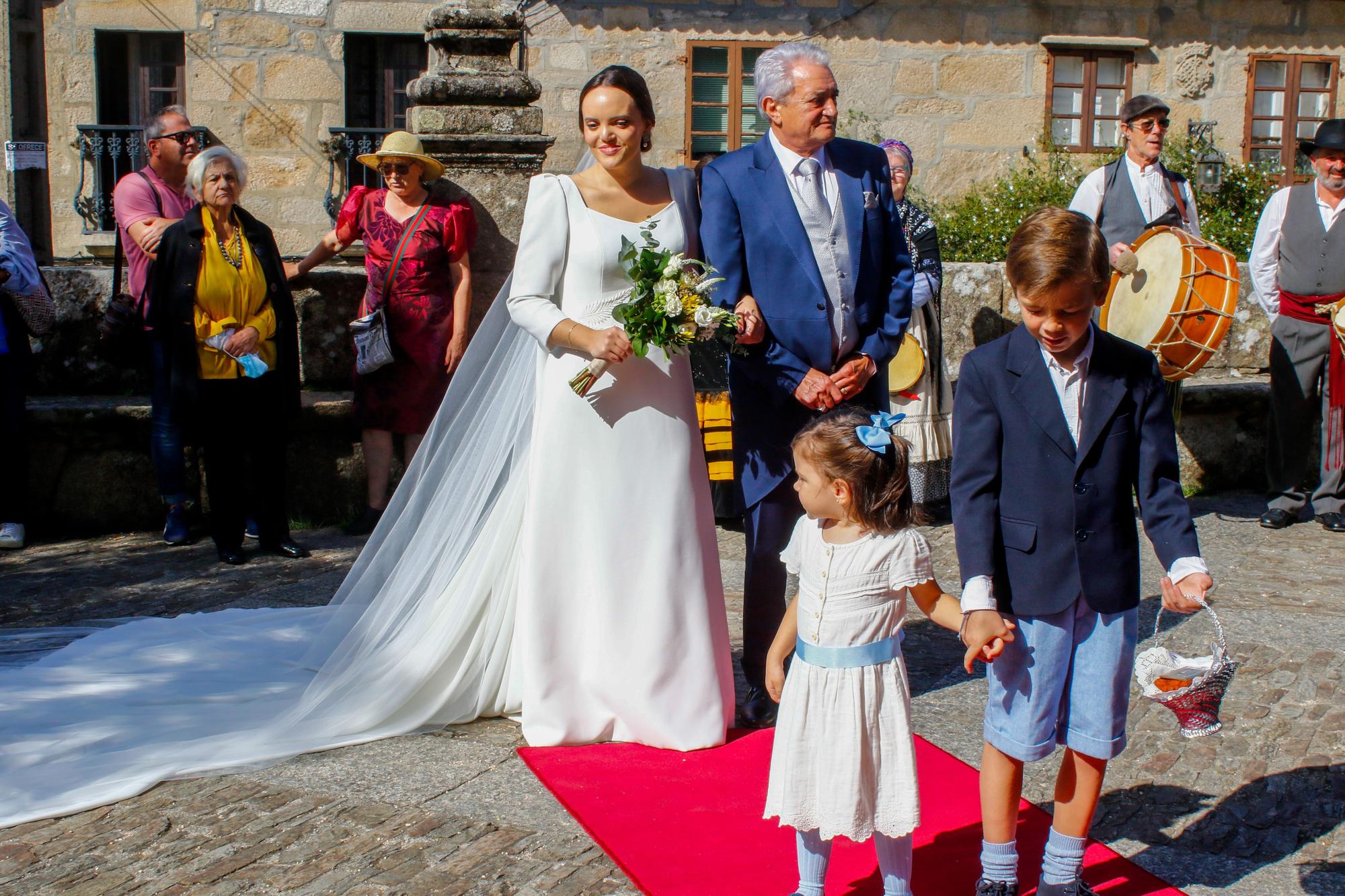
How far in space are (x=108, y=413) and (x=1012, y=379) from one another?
17.8ft

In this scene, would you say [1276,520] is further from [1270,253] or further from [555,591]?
[555,591]

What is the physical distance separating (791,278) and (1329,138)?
4379mm

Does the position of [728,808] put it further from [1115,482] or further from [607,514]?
[1115,482]

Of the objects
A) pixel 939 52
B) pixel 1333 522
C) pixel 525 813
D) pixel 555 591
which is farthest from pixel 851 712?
pixel 939 52

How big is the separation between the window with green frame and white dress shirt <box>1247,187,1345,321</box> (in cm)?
776

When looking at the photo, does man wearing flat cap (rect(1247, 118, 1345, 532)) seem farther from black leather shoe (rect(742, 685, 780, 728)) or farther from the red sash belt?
black leather shoe (rect(742, 685, 780, 728))

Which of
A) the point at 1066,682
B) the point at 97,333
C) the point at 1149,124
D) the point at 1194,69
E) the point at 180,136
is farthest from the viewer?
the point at 1194,69

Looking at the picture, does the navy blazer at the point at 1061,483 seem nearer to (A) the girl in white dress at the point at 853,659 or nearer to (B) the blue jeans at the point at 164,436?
(A) the girl in white dress at the point at 853,659

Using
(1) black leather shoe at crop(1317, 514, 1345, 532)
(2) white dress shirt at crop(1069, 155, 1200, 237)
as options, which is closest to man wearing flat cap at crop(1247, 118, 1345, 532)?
(1) black leather shoe at crop(1317, 514, 1345, 532)

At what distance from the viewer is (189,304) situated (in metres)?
6.50

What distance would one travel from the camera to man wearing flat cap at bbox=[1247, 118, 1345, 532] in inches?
285

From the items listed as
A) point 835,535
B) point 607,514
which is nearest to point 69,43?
point 607,514

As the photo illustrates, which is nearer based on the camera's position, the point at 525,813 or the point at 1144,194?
the point at 525,813

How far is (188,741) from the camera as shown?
13.9 ft
